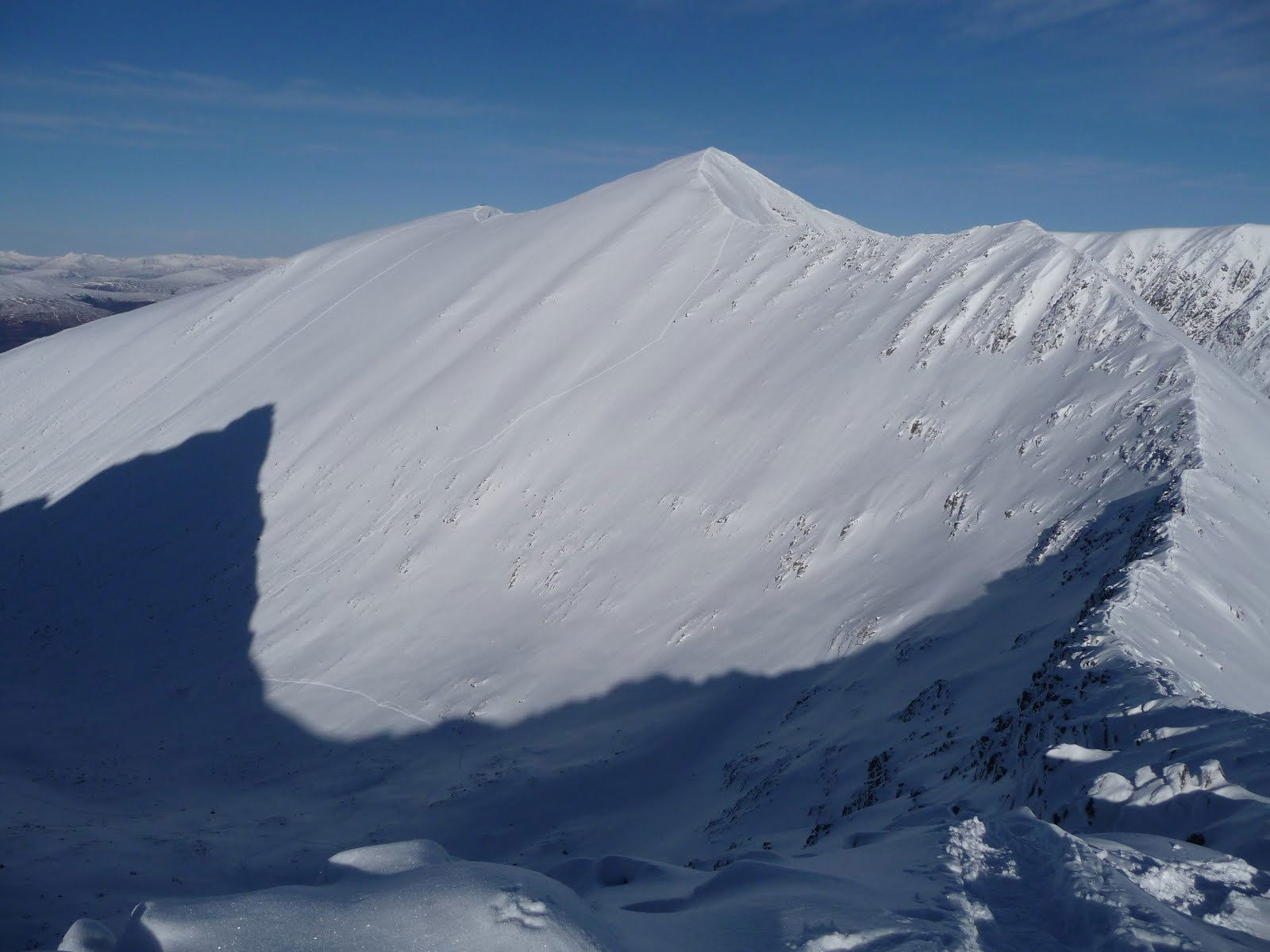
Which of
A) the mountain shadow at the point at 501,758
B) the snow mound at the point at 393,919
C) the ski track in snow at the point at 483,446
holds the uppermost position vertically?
the ski track in snow at the point at 483,446

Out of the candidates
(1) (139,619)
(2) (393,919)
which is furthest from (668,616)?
(1) (139,619)

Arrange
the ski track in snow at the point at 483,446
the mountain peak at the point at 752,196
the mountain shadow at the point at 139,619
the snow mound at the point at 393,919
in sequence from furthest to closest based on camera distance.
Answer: the mountain peak at the point at 752,196 → the ski track in snow at the point at 483,446 → the mountain shadow at the point at 139,619 → the snow mound at the point at 393,919

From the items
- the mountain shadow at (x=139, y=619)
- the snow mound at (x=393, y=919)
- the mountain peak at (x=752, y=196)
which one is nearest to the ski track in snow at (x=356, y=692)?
the mountain shadow at (x=139, y=619)

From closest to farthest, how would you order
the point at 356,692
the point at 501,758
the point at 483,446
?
1. the point at 501,758
2. the point at 356,692
3. the point at 483,446

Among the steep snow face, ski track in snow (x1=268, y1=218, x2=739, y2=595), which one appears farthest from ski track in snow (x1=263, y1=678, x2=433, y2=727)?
the steep snow face

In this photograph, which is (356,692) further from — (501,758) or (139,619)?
(139,619)

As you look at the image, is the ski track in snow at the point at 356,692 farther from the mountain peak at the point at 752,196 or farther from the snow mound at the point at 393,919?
the mountain peak at the point at 752,196

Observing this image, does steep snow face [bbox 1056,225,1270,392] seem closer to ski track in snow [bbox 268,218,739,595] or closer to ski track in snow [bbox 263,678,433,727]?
ski track in snow [bbox 268,218,739,595]

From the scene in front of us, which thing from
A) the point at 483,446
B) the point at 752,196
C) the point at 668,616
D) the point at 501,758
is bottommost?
the point at 501,758
